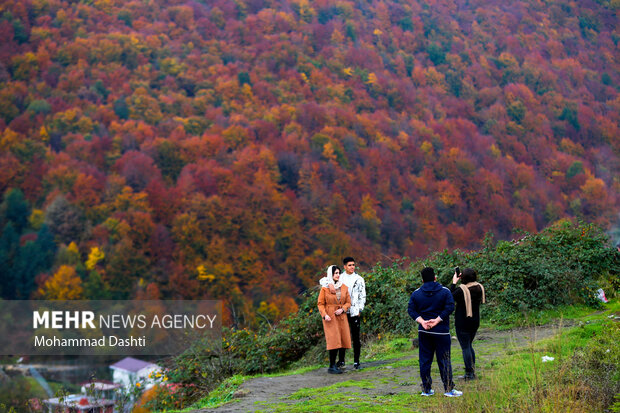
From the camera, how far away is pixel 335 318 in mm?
8719

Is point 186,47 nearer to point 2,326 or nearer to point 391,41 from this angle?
point 391,41

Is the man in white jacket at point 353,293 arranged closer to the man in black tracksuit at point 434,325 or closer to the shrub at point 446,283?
the man in black tracksuit at point 434,325

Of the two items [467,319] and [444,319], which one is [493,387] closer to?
[444,319]

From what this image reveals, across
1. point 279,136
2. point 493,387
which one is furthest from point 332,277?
point 279,136

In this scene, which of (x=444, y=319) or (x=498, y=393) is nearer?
(x=498, y=393)

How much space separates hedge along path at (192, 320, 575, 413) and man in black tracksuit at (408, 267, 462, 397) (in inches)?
9.0

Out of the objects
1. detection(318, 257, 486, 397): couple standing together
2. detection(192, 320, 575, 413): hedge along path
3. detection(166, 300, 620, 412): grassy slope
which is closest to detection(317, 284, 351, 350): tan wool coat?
detection(192, 320, 575, 413): hedge along path

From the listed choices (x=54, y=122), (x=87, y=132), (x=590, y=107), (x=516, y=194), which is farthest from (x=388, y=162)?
(x=54, y=122)

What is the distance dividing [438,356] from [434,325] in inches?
15.0

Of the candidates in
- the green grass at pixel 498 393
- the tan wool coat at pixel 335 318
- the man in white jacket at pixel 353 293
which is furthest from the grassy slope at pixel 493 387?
the man in white jacket at pixel 353 293

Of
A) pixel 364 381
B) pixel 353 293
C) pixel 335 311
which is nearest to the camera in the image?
pixel 364 381

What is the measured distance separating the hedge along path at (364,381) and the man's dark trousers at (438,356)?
0.15 m

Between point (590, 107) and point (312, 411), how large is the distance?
10346 centimetres

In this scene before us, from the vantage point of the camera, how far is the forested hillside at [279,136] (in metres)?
66.1
